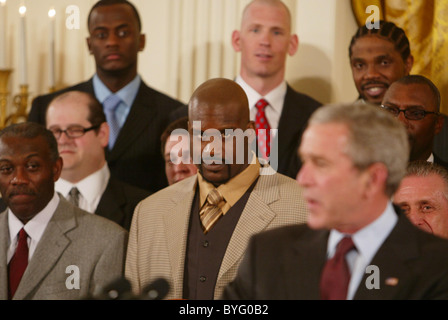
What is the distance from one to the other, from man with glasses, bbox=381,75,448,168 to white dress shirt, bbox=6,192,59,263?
1.18 metres

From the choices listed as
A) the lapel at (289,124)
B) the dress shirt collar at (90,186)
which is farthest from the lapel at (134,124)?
→ the lapel at (289,124)

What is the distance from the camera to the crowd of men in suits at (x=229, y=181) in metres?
1.80

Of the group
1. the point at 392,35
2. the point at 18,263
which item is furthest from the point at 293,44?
the point at 18,263

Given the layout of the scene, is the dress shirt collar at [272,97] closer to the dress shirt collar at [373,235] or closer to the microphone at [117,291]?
the dress shirt collar at [373,235]

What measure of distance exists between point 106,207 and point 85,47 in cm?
158

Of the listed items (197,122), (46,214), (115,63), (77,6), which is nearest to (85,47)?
(77,6)

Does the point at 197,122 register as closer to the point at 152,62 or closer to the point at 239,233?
the point at 239,233

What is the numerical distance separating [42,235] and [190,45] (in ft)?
6.12

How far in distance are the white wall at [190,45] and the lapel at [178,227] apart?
1543mm

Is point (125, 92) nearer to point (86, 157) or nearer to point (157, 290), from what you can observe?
point (86, 157)

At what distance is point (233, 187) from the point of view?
257 cm

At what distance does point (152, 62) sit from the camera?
4469mm

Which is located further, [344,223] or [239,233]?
[239,233]

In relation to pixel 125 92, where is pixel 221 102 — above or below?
above
